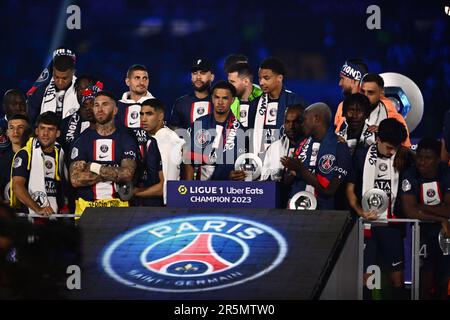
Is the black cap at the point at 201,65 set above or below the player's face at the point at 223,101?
Answer: above

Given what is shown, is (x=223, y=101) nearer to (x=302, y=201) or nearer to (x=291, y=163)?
(x=291, y=163)

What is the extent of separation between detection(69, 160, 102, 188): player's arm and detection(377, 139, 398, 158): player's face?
2.66m

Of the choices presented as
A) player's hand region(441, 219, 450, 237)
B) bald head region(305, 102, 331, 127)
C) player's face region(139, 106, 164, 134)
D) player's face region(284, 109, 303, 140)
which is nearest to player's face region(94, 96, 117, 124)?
player's face region(139, 106, 164, 134)

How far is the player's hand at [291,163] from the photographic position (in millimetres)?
10812

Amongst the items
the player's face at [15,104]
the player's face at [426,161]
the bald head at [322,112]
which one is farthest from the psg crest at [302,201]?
the player's face at [15,104]

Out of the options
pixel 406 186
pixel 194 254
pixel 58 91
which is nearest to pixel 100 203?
pixel 58 91

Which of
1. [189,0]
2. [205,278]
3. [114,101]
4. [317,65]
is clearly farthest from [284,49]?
[205,278]

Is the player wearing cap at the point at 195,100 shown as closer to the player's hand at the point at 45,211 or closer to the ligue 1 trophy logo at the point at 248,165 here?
the ligue 1 trophy logo at the point at 248,165

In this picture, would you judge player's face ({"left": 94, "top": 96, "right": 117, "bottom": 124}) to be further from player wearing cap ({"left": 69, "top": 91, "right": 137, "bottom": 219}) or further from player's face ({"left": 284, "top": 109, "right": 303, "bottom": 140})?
player's face ({"left": 284, "top": 109, "right": 303, "bottom": 140})

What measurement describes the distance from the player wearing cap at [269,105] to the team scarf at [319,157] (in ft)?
2.11

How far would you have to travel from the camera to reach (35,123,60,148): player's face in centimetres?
1138

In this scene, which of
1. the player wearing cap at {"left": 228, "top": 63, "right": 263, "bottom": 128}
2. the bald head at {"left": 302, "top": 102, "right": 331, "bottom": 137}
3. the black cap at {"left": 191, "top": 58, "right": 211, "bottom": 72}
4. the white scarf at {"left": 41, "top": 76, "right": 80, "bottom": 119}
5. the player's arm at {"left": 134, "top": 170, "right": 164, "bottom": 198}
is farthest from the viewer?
the white scarf at {"left": 41, "top": 76, "right": 80, "bottom": 119}

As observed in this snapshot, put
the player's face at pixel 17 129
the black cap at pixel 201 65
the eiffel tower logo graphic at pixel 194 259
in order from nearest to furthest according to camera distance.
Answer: the eiffel tower logo graphic at pixel 194 259
the player's face at pixel 17 129
the black cap at pixel 201 65

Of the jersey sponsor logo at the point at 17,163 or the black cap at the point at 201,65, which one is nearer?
the jersey sponsor logo at the point at 17,163
